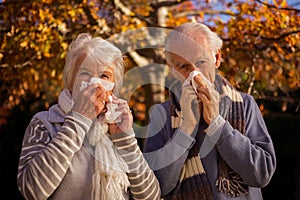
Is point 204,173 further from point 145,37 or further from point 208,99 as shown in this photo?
point 145,37

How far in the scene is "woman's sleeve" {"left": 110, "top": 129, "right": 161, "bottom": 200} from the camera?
6.63ft

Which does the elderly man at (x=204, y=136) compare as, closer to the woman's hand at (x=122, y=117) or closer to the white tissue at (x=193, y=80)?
the white tissue at (x=193, y=80)

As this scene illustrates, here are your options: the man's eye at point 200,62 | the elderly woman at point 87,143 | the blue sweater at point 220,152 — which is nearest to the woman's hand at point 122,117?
the elderly woman at point 87,143

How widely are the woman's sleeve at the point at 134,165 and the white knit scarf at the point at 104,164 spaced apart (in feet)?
0.07

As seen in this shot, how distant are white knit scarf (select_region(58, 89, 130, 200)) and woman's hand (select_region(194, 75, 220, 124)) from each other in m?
0.42

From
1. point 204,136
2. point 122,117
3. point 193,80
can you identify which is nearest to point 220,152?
point 204,136

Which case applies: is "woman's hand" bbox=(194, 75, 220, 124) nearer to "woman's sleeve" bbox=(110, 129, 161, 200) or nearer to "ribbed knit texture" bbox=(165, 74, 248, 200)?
"ribbed knit texture" bbox=(165, 74, 248, 200)

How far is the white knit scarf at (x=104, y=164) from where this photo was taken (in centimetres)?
196

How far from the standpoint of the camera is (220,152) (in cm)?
216

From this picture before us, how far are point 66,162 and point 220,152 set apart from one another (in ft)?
2.25

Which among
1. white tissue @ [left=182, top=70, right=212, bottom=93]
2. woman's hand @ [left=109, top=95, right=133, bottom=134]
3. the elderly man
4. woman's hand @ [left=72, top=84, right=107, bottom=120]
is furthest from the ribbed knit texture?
woman's hand @ [left=72, top=84, right=107, bottom=120]

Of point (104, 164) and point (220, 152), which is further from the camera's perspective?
point (220, 152)

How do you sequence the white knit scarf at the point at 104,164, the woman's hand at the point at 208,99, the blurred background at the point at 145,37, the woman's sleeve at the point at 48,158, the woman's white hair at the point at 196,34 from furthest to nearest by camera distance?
the blurred background at the point at 145,37 → the woman's white hair at the point at 196,34 → the woman's hand at the point at 208,99 → the white knit scarf at the point at 104,164 → the woman's sleeve at the point at 48,158

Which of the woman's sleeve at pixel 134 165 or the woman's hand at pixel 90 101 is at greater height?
the woman's hand at pixel 90 101
